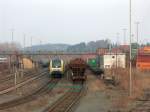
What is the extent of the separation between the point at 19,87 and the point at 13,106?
18347mm

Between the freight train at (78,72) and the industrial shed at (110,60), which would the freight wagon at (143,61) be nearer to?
the industrial shed at (110,60)

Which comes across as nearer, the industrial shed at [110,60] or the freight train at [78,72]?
the freight train at [78,72]

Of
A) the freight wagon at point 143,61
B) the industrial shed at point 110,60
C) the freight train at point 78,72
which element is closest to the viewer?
the freight train at point 78,72

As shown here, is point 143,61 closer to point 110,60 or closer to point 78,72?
A: point 110,60

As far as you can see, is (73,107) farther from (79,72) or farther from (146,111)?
(79,72)

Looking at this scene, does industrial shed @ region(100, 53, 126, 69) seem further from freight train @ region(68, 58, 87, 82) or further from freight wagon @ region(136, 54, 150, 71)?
freight train @ region(68, 58, 87, 82)

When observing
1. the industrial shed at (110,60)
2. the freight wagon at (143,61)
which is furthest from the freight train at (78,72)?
the freight wagon at (143,61)

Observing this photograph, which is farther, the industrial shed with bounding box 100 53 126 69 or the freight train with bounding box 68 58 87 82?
the industrial shed with bounding box 100 53 126 69

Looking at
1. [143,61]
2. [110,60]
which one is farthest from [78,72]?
[143,61]

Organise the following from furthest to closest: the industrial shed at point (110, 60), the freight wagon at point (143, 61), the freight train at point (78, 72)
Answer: the freight wagon at point (143, 61) → the industrial shed at point (110, 60) → the freight train at point (78, 72)

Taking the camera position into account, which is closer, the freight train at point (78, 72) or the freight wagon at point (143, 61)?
the freight train at point (78, 72)

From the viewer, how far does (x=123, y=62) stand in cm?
8631

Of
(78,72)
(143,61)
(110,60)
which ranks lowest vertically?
(78,72)

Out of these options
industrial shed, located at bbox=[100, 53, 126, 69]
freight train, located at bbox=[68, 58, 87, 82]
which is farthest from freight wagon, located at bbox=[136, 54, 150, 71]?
freight train, located at bbox=[68, 58, 87, 82]
